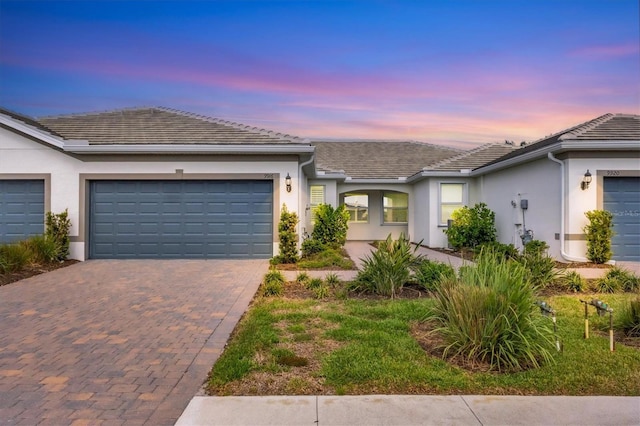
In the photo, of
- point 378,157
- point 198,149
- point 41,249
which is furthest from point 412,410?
point 378,157

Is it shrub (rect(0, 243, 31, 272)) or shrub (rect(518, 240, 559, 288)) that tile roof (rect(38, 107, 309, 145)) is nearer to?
shrub (rect(0, 243, 31, 272))

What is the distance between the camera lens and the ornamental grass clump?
420 cm

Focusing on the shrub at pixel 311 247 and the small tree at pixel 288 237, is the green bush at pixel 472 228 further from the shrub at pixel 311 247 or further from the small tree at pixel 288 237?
the small tree at pixel 288 237

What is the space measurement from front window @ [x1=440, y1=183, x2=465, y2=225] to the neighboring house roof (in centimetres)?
303

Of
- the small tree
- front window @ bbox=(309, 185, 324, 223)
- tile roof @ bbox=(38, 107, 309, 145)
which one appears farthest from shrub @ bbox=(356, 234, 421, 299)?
front window @ bbox=(309, 185, 324, 223)

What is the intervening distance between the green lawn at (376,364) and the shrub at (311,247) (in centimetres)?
728

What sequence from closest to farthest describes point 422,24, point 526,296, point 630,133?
1. point 526,296
2. point 422,24
3. point 630,133

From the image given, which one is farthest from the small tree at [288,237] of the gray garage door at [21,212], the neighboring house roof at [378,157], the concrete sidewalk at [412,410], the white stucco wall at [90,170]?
the concrete sidewalk at [412,410]

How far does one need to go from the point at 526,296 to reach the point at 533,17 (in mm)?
8280

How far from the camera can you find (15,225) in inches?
494

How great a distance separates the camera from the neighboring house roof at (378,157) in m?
20.2

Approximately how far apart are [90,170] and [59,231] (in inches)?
77.3

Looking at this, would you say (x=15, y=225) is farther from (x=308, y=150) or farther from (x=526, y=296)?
(x=526, y=296)

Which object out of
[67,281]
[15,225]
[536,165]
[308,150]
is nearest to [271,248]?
[308,150]
